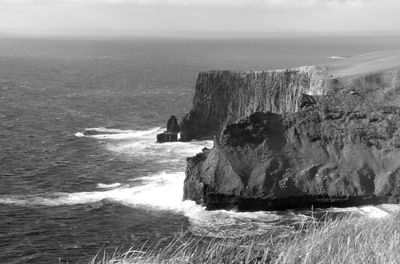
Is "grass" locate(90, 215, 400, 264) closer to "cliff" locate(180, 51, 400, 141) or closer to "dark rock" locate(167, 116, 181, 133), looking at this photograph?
Result: "cliff" locate(180, 51, 400, 141)

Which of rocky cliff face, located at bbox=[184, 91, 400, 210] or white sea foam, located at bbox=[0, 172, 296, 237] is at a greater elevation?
rocky cliff face, located at bbox=[184, 91, 400, 210]

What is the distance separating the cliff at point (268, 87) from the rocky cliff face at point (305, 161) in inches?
429

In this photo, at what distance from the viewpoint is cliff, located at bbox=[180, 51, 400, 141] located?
68938 millimetres

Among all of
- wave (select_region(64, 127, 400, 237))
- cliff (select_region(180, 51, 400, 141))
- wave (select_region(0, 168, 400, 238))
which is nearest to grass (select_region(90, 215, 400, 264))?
wave (select_region(64, 127, 400, 237))

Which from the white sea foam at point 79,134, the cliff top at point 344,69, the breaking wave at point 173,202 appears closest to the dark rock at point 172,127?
the cliff top at point 344,69

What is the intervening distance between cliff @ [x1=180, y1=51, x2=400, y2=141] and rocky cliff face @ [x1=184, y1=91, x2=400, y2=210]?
10.9 metres

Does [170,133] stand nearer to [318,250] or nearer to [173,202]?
[173,202]

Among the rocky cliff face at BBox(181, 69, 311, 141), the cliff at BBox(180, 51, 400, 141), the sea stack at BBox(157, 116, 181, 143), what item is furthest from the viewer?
the sea stack at BBox(157, 116, 181, 143)

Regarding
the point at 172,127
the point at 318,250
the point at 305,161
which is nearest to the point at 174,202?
the point at 305,161

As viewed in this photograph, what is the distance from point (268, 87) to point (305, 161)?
2812 centimetres

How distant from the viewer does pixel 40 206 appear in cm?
5122

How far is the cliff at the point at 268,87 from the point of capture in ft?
226

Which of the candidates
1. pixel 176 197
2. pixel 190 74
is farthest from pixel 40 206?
pixel 190 74

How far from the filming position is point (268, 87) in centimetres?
8006
